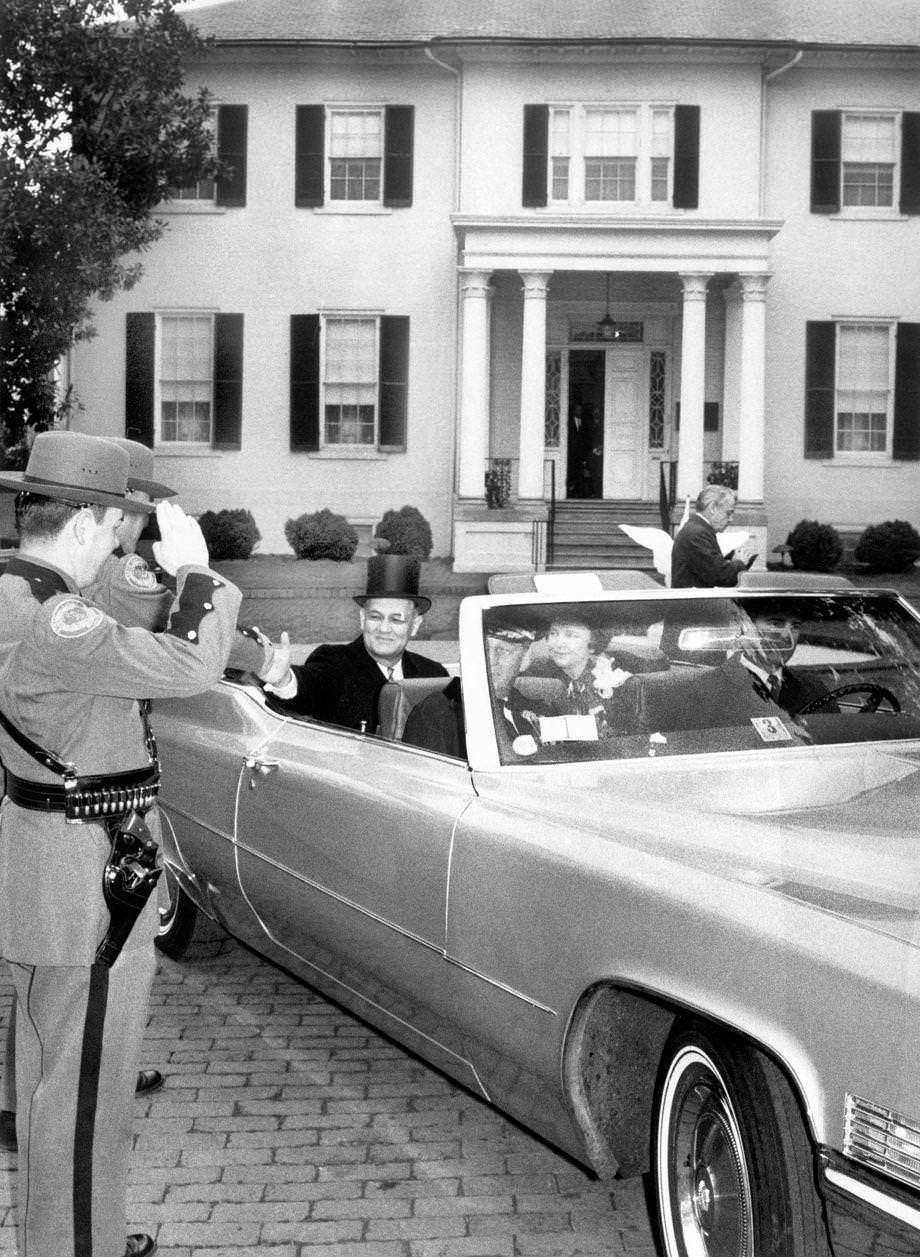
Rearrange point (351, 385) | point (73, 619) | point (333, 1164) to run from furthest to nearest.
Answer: point (351, 385) < point (333, 1164) < point (73, 619)

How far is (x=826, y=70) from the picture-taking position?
2195cm

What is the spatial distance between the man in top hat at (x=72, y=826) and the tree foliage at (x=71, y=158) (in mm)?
15998

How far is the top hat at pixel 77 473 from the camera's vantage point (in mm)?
2689

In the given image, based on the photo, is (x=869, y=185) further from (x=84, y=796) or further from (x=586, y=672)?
(x=84, y=796)

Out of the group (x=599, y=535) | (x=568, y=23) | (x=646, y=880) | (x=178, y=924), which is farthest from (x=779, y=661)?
(x=568, y=23)

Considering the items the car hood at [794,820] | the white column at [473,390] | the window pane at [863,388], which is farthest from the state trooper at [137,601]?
the window pane at [863,388]

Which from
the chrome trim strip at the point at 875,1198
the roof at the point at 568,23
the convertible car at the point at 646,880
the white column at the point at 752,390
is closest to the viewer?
the chrome trim strip at the point at 875,1198

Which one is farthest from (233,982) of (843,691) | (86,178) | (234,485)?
(234,485)

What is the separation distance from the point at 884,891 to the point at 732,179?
20799 millimetres

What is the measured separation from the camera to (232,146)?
2231 cm

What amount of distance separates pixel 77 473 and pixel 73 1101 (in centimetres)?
115

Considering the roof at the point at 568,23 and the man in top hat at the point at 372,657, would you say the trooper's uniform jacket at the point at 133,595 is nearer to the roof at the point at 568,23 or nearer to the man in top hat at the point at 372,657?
the man in top hat at the point at 372,657

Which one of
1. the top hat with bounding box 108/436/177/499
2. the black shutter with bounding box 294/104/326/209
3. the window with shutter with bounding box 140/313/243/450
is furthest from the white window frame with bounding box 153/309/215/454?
the top hat with bounding box 108/436/177/499

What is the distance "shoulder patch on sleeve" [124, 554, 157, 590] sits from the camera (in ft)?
10.2
